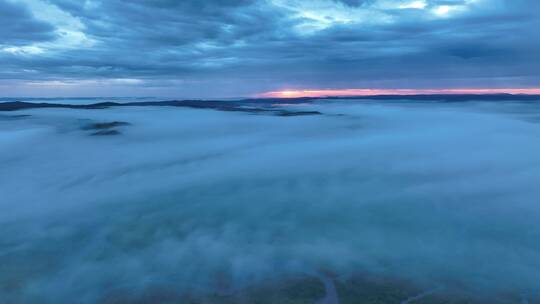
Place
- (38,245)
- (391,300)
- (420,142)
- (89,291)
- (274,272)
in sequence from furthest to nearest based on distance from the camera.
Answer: (420,142) → (38,245) → (274,272) → (89,291) → (391,300)

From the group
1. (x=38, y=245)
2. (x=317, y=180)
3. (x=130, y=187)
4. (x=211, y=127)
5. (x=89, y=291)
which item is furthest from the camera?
(x=211, y=127)

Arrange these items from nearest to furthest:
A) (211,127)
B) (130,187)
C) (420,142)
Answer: (130,187) → (420,142) → (211,127)

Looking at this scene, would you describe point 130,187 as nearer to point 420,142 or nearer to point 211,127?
point 420,142

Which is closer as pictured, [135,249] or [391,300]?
[391,300]

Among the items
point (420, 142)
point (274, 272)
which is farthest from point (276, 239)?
point (420, 142)

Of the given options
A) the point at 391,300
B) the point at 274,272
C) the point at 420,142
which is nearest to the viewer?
the point at 391,300

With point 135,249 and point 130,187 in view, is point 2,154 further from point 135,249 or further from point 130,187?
point 135,249

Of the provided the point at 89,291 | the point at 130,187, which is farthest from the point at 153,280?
the point at 130,187

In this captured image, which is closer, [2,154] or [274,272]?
[274,272]
